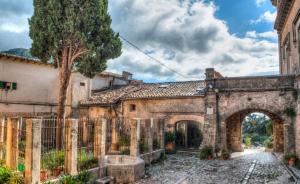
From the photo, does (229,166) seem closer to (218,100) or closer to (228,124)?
(218,100)

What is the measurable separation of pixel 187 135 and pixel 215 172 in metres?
7.63

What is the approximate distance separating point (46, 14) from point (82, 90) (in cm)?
917

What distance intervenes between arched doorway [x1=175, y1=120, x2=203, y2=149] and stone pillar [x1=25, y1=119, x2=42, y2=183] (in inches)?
510

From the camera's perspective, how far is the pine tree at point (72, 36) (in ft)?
49.1

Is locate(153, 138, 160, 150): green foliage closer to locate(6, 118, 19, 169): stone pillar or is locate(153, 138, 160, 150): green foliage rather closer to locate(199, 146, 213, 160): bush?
locate(199, 146, 213, 160): bush

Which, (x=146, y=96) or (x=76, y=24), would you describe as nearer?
(x=76, y=24)

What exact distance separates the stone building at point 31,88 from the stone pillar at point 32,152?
39.6 feet

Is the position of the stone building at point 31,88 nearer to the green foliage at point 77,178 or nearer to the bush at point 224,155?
the green foliage at point 77,178

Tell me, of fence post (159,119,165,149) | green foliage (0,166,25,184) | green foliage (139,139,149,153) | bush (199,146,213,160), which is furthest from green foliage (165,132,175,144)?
green foliage (0,166,25,184)

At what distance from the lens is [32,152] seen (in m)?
8.37

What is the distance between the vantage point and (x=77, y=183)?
9.08 meters

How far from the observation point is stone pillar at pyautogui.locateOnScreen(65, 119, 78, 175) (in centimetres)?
976

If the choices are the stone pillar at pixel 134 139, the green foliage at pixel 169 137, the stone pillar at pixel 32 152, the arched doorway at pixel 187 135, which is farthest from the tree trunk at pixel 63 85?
the arched doorway at pixel 187 135

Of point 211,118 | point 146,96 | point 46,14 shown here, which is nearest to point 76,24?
point 46,14
